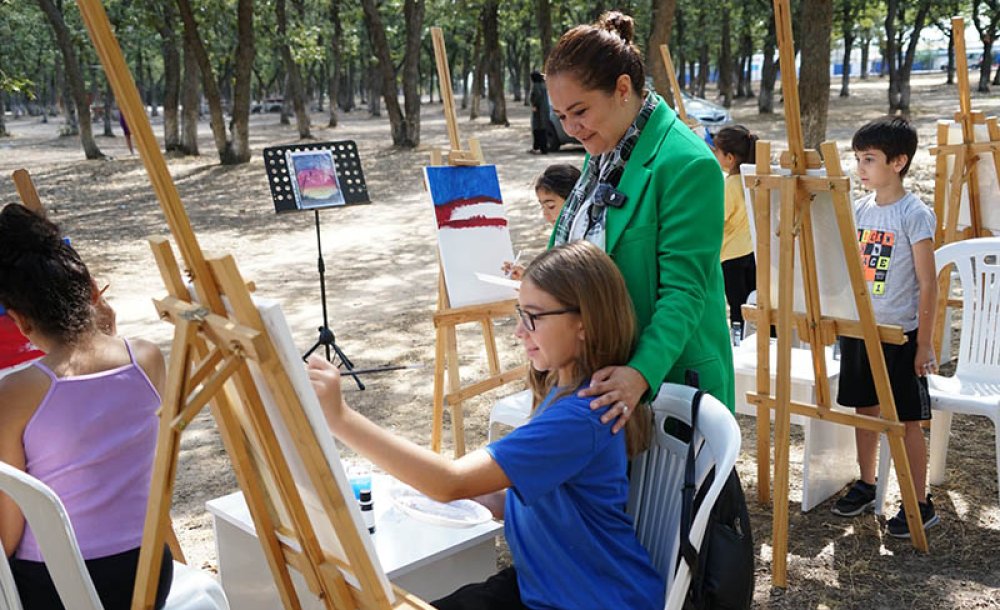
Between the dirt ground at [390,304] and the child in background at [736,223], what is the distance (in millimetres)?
894

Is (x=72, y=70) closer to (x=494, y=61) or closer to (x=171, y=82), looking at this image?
(x=171, y=82)

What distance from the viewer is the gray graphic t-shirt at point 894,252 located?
11.6ft

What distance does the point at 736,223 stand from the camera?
18.0 feet

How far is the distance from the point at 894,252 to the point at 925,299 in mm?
217

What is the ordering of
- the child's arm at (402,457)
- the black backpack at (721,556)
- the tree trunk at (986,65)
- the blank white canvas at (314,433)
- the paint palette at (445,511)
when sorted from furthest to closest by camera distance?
the tree trunk at (986,65), the paint palette at (445,511), the black backpack at (721,556), the child's arm at (402,457), the blank white canvas at (314,433)

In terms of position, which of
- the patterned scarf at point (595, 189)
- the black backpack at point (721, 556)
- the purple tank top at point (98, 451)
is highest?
the patterned scarf at point (595, 189)

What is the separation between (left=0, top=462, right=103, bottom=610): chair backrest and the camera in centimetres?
179

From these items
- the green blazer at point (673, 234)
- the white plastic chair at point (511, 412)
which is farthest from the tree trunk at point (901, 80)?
the green blazer at point (673, 234)

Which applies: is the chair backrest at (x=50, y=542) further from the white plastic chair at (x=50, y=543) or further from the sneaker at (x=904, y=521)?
the sneaker at (x=904, y=521)

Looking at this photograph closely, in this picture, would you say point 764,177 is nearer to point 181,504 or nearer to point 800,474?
point 800,474

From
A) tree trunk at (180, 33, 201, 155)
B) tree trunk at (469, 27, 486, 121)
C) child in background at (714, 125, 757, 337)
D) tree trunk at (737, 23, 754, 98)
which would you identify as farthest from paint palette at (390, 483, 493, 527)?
tree trunk at (737, 23, 754, 98)

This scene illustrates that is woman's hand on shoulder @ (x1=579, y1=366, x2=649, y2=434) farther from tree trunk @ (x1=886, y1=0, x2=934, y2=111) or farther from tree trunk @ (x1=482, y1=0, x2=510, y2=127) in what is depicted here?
tree trunk @ (x1=482, y1=0, x2=510, y2=127)

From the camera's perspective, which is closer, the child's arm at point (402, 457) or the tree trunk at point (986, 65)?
the child's arm at point (402, 457)

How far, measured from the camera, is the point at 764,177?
3285 millimetres
